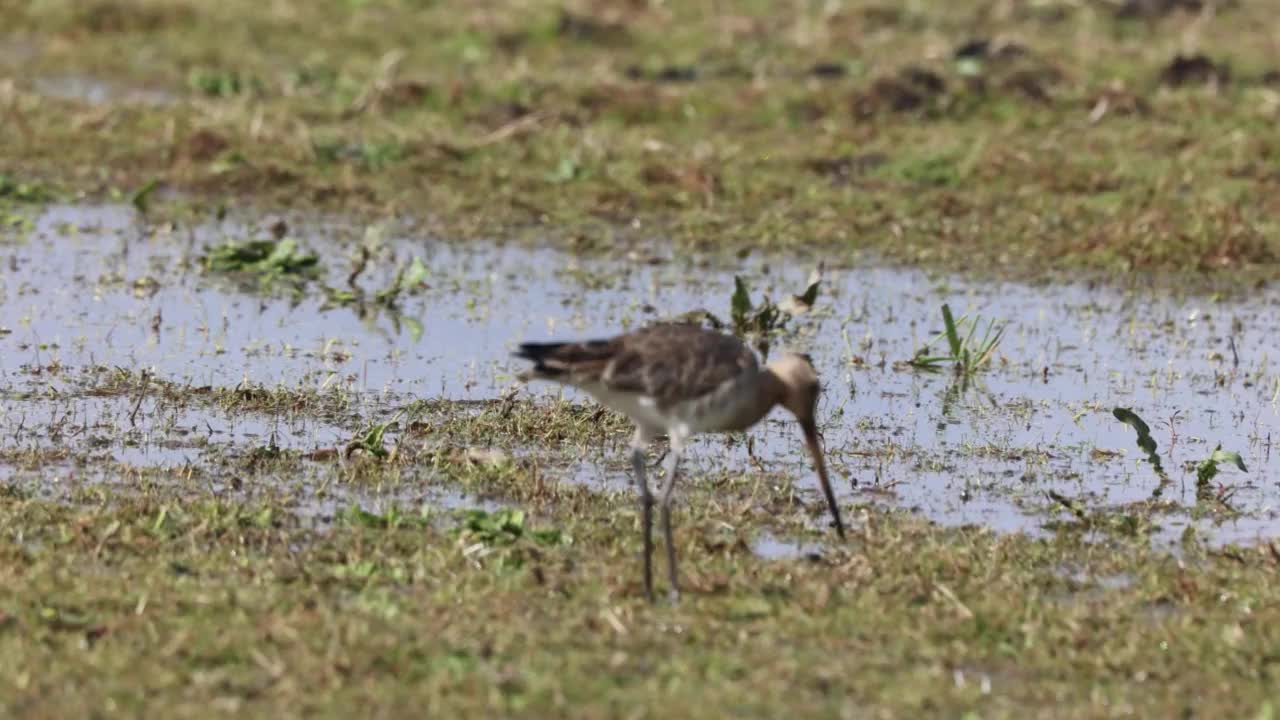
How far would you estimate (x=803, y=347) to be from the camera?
1348cm

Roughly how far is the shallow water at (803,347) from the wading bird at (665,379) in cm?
158

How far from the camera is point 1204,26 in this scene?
23.9 metres


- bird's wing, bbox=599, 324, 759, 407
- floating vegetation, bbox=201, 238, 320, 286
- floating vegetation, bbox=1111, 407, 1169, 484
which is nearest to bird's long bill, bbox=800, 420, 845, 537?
bird's wing, bbox=599, 324, 759, 407

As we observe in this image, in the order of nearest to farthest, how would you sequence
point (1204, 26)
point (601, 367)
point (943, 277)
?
point (601, 367)
point (943, 277)
point (1204, 26)

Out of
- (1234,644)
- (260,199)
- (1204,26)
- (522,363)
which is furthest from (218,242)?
(1204,26)

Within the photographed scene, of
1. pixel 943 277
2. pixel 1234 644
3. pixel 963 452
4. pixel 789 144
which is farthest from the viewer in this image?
pixel 789 144

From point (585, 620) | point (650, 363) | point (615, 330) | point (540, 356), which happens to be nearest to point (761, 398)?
point (650, 363)

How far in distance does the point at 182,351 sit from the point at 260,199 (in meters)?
4.89

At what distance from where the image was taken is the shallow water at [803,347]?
10672mm

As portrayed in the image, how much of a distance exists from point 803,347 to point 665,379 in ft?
16.7

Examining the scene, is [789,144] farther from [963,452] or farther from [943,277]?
[963,452]

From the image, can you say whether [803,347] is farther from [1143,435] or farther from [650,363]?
[650,363]

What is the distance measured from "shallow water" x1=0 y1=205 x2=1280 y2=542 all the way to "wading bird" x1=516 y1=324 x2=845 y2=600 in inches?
62.1

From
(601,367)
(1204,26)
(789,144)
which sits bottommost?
(601,367)
